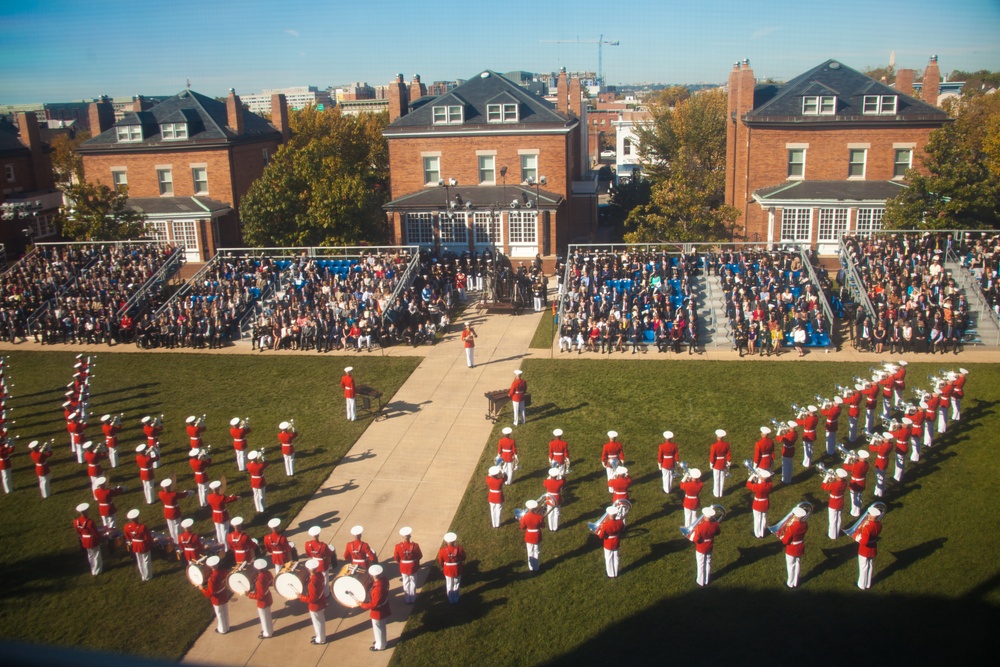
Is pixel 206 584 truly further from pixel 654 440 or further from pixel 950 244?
pixel 950 244

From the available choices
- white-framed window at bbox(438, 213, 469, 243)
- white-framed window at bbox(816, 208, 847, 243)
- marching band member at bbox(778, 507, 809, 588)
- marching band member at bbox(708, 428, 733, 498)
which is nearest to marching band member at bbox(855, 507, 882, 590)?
marching band member at bbox(778, 507, 809, 588)

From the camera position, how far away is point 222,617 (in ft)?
41.4

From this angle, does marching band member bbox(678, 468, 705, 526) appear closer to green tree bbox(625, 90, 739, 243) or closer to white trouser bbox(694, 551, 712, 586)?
white trouser bbox(694, 551, 712, 586)

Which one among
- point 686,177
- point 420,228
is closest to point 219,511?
point 420,228

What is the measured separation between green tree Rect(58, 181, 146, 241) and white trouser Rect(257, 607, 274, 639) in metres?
32.1

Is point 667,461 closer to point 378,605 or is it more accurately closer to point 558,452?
point 558,452

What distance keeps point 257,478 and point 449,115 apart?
96.3 ft

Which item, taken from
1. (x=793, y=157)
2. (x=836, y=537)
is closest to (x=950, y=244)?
(x=793, y=157)

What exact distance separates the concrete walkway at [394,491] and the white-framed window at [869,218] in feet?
62.7

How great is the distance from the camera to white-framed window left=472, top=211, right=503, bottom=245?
1563 inches

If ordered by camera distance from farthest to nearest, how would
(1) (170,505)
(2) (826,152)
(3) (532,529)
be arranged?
1. (2) (826,152)
2. (1) (170,505)
3. (3) (532,529)

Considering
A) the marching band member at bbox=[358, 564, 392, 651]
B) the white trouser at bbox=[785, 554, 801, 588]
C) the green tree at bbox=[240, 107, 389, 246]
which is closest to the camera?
the marching band member at bbox=[358, 564, 392, 651]

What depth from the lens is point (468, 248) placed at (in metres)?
40.2

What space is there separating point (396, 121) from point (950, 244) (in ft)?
88.6
